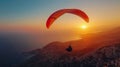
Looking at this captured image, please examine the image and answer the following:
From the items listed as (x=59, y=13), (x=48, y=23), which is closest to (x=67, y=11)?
(x=59, y=13)

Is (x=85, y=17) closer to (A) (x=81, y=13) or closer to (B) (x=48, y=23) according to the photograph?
(A) (x=81, y=13)

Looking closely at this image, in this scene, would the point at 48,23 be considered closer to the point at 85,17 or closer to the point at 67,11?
the point at 67,11

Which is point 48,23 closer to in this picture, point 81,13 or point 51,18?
point 51,18

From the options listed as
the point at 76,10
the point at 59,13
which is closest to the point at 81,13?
the point at 76,10

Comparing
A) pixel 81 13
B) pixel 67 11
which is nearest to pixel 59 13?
pixel 67 11
